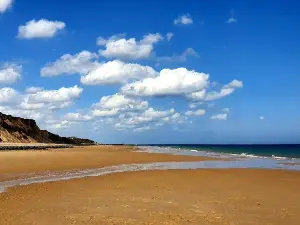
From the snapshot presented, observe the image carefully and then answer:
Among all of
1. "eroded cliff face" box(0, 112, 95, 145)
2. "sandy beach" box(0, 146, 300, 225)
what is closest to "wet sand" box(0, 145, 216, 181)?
"sandy beach" box(0, 146, 300, 225)

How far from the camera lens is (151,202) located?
14.8 m

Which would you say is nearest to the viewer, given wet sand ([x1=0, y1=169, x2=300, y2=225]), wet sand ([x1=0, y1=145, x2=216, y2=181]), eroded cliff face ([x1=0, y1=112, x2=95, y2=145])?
wet sand ([x1=0, y1=169, x2=300, y2=225])

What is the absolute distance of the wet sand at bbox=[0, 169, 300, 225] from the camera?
465 inches

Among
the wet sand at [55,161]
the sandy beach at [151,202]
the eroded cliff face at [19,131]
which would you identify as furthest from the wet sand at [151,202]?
the eroded cliff face at [19,131]

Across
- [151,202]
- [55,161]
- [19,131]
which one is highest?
[19,131]

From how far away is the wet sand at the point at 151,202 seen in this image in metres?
11.8

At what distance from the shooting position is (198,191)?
18219 millimetres

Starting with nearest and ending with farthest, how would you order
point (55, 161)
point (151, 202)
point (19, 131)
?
point (151, 202) → point (55, 161) → point (19, 131)

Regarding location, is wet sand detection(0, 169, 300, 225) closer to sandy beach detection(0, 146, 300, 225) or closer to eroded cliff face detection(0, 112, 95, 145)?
sandy beach detection(0, 146, 300, 225)

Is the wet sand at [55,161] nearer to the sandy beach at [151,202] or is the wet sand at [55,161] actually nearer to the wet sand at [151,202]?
the wet sand at [151,202]

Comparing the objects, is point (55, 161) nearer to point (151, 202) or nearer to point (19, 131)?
point (151, 202)

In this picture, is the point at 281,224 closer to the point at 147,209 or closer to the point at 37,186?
the point at 147,209

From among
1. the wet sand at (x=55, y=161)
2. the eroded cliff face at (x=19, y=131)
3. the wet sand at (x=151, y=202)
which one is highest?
the eroded cliff face at (x=19, y=131)

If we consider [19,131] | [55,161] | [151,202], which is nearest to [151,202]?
[151,202]
